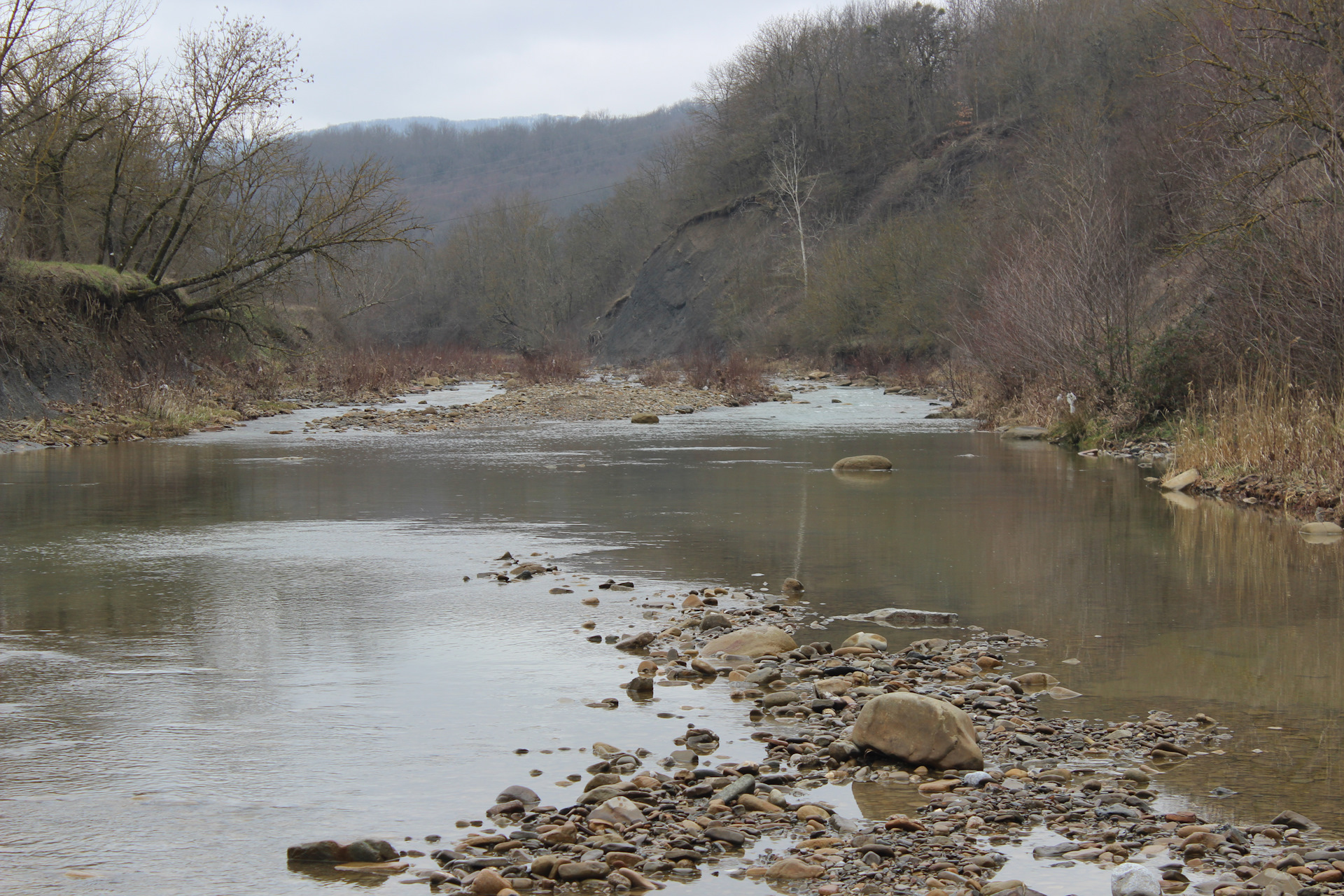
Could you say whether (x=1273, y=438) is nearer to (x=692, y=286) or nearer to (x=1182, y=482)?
(x=1182, y=482)

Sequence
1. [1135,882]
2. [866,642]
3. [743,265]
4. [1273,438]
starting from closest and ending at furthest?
1. [1135,882]
2. [866,642]
3. [1273,438]
4. [743,265]

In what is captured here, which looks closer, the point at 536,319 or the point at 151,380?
the point at 151,380

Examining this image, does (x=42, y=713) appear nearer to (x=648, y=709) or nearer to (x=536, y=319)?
(x=648, y=709)

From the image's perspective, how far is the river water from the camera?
4.05 m

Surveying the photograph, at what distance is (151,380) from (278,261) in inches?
218

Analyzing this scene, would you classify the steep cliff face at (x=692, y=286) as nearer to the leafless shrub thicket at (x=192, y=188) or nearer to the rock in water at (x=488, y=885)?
the leafless shrub thicket at (x=192, y=188)

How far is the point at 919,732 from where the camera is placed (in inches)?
178

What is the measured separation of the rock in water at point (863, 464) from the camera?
1603 centimetres

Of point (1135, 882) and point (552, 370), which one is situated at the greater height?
point (552, 370)

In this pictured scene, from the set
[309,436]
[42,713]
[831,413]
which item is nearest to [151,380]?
[309,436]

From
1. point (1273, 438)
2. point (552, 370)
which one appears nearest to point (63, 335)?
point (552, 370)

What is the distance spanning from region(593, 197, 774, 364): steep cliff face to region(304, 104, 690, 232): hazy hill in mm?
34281

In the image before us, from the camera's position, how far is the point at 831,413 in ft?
95.3

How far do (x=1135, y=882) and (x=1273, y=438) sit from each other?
1103 cm
